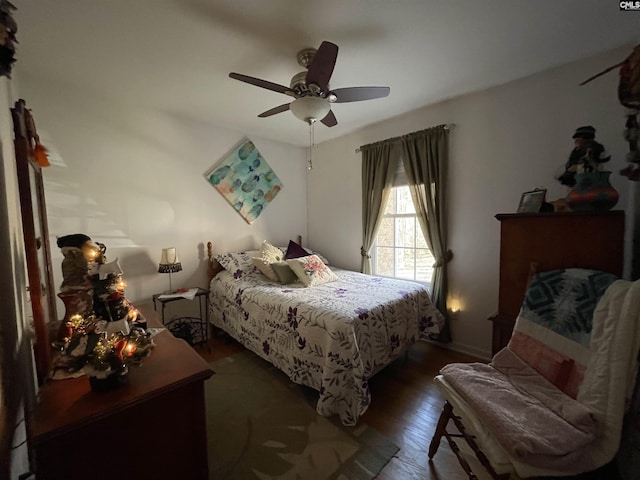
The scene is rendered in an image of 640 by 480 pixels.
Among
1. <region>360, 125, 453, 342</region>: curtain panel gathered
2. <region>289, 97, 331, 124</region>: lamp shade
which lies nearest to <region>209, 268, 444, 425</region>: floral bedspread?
<region>360, 125, 453, 342</region>: curtain panel gathered

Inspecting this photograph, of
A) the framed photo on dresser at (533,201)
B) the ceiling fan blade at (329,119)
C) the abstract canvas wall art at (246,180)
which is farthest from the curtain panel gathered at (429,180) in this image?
the abstract canvas wall art at (246,180)

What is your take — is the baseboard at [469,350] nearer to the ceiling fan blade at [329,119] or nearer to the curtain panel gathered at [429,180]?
the curtain panel gathered at [429,180]

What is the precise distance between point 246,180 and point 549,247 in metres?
3.08

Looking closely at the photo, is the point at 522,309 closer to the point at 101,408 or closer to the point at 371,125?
the point at 101,408

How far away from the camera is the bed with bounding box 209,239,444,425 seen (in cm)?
171

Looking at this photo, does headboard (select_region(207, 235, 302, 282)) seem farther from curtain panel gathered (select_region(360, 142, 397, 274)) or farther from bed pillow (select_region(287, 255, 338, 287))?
curtain panel gathered (select_region(360, 142, 397, 274))

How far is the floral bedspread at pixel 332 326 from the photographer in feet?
5.62

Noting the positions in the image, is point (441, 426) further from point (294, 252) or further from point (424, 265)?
point (294, 252)

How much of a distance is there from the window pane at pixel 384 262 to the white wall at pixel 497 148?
755 millimetres

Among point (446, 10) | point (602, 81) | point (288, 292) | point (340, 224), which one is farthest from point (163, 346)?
point (602, 81)

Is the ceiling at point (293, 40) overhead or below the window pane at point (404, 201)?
overhead

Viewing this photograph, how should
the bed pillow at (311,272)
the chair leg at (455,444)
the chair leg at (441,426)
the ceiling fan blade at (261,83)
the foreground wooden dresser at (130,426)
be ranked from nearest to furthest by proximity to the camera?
the foreground wooden dresser at (130,426) → the chair leg at (455,444) → the chair leg at (441,426) → the ceiling fan blade at (261,83) → the bed pillow at (311,272)

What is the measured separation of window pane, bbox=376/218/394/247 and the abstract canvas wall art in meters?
1.57

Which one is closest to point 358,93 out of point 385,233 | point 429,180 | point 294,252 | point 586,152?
point 429,180
